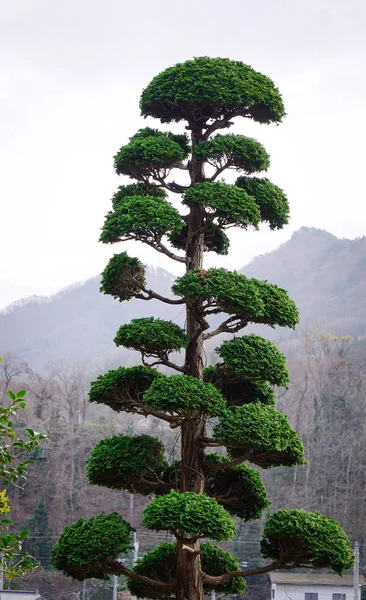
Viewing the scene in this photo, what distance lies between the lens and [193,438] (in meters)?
8.51

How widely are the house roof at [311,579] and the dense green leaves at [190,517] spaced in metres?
18.1

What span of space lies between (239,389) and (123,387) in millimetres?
1124

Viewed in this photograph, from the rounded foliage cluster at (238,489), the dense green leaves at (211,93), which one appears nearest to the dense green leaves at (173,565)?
the rounded foliage cluster at (238,489)

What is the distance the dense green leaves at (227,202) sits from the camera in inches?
327

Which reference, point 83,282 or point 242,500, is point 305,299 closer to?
point 83,282

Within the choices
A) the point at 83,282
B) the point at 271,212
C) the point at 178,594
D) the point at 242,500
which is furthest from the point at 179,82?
the point at 83,282

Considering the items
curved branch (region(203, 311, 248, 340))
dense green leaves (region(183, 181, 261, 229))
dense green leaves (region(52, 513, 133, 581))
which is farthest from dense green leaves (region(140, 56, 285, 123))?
dense green leaves (region(52, 513, 133, 581))

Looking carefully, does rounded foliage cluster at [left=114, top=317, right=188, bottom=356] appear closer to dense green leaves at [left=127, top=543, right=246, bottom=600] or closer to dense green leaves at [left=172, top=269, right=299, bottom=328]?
dense green leaves at [left=172, top=269, right=299, bottom=328]

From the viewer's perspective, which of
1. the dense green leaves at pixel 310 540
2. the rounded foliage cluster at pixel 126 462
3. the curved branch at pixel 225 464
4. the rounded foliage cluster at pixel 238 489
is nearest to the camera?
the dense green leaves at pixel 310 540

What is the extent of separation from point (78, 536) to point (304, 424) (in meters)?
26.9

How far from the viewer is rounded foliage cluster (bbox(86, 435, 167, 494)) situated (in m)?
8.45

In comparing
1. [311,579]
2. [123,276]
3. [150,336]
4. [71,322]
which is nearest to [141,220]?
[123,276]

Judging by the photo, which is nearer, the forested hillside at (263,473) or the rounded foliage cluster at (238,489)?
the rounded foliage cluster at (238,489)

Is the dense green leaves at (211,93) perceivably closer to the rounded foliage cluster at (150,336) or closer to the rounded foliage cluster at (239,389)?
the rounded foliage cluster at (150,336)
